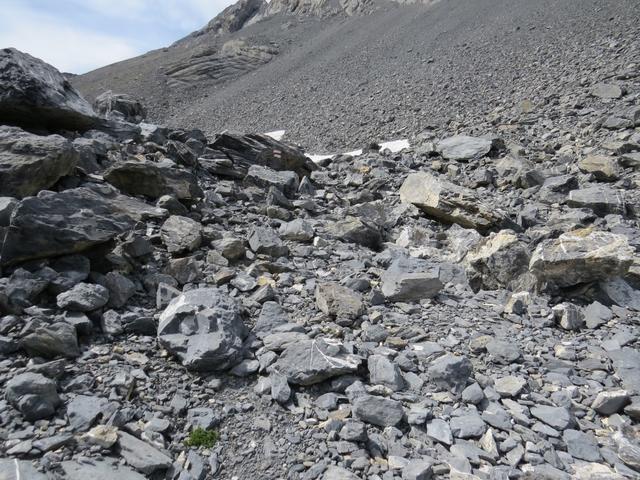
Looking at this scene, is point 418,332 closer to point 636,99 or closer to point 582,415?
point 582,415

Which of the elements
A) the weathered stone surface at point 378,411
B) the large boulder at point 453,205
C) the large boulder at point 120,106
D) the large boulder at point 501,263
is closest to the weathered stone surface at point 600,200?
the large boulder at point 453,205

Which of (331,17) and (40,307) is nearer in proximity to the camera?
(40,307)

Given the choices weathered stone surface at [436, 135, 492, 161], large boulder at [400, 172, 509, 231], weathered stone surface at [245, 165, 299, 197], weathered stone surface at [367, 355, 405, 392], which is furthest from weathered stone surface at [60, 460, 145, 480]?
weathered stone surface at [436, 135, 492, 161]

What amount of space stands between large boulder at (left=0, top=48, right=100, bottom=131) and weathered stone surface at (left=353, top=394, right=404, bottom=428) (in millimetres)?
9098

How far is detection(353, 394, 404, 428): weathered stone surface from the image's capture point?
414 cm

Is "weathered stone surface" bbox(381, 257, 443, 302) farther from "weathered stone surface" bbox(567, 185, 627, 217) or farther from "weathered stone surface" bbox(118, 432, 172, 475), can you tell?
"weathered stone surface" bbox(567, 185, 627, 217)

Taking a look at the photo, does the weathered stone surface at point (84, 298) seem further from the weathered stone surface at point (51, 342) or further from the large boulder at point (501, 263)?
the large boulder at point (501, 263)

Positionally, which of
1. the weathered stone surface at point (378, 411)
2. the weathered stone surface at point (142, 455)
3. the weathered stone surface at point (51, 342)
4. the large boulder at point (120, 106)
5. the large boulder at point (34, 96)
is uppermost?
the large boulder at point (120, 106)

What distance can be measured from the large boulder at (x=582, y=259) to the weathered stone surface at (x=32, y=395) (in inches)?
247

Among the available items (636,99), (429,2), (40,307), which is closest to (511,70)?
(636,99)

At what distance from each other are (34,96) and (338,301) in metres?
7.90

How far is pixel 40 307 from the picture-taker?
4996mm

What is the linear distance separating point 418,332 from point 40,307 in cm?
455

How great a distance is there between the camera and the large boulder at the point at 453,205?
904 centimetres
